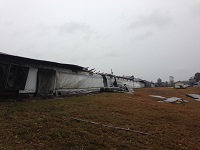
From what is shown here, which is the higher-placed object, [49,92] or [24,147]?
[49,92]

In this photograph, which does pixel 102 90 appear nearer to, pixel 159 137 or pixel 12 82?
pixel 12 82

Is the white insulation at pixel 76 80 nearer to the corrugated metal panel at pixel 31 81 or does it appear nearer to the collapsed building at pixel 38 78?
Answer: the collapsed building at pixel 38 78

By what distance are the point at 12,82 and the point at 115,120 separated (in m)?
8.04

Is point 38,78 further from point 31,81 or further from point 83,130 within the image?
point 83,130

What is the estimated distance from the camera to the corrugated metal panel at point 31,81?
1723cm

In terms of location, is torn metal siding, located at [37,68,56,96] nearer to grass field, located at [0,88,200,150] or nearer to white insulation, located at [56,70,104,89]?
white insulation, located at [56,70,104,89]

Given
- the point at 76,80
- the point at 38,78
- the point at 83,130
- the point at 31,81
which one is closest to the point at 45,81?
the point at 38,78

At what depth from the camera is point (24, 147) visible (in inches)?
305

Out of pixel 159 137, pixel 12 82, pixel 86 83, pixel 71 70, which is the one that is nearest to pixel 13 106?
pixel 12 82

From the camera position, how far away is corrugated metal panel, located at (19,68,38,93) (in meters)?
17.2

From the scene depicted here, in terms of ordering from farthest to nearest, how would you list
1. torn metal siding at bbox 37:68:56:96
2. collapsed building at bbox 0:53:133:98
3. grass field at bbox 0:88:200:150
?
torn metal siding at bbox 37:68:56:96
collapsed building at bbox 0:53:133:98
grass field at bbox 0:88:200:150

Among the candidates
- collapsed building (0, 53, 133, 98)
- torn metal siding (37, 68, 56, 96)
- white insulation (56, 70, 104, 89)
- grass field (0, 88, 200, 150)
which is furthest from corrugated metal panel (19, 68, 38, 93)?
grass field (0, 88, 200, 150)

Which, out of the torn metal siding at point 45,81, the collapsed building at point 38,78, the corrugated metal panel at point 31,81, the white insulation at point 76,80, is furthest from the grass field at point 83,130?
the white insulation at point 76,80

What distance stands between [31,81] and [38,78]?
800 mm
